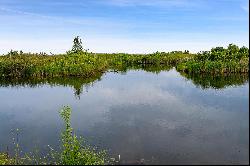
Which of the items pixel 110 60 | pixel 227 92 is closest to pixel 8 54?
pixel 110 60

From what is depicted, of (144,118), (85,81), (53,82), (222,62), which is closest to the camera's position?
(144,118)

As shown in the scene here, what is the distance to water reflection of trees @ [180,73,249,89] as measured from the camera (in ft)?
110

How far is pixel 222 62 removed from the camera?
41625 mm

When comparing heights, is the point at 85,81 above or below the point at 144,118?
above

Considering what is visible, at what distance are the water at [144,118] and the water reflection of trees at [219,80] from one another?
10 centimetres

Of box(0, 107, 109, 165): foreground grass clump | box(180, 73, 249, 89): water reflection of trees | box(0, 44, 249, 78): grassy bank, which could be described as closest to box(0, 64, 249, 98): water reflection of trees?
box(180, 73, 249, 89): water reflection of trees

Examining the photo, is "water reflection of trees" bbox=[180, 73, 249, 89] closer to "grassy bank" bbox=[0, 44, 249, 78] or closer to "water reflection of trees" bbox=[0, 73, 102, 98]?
"grassy bank" bbox=[0, 44, 249, 78]

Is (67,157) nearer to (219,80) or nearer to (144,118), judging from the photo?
(144,118)

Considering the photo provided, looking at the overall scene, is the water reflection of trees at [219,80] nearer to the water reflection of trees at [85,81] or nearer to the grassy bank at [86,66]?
the water reflection of trees at [85,81]

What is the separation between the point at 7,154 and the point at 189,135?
8578 millimetres

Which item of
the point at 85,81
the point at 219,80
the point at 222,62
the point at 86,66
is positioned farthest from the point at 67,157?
the point at 222,62

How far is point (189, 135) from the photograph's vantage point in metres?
18.2

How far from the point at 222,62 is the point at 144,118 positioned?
2242cm

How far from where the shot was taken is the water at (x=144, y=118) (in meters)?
16.0
